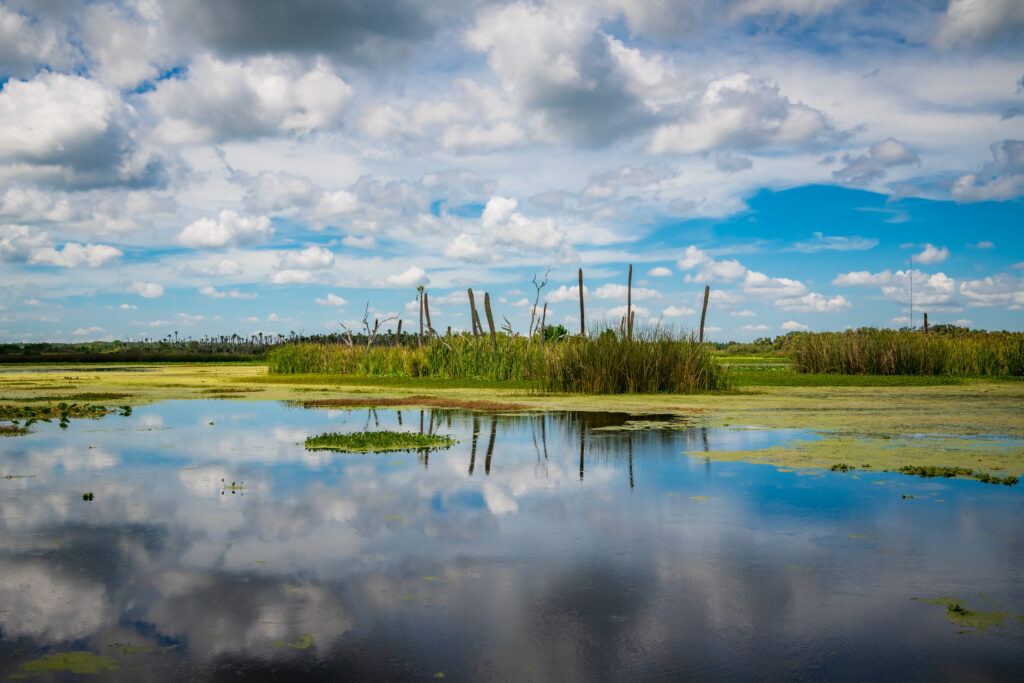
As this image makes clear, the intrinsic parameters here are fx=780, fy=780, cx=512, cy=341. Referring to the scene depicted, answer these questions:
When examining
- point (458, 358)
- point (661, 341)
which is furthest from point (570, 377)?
point (458, 358)

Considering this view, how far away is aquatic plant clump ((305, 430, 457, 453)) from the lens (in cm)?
913

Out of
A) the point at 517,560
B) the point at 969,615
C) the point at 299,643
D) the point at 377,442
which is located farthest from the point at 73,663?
the point at 377,442

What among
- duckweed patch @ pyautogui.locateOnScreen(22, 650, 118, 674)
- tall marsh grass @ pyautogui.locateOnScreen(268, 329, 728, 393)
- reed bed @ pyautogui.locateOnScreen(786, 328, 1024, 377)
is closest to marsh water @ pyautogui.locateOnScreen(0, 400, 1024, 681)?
duckweed patch @ pyautogui.locateOnScreen(22, 650, 118, 674)

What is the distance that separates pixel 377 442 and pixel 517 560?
515cm

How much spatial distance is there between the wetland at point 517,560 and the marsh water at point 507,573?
18mm

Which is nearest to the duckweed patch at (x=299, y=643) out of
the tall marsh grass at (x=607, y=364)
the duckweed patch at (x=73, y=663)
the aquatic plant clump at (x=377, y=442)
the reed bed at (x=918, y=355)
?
the duckweed patch at (x=73, y=663)

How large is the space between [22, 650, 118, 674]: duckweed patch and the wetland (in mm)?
17

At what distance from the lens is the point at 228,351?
6962 cm

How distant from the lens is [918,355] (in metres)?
27.7

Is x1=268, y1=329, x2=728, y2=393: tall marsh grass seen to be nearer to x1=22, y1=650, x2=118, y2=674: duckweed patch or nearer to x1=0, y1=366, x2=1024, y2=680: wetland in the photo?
x1=0, y1=366, x2=1024, y2=680: wetland

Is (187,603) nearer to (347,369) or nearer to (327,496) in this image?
(327,496)

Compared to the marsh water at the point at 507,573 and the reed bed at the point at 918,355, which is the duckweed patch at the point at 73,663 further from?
the reed bed at the point at 918,355

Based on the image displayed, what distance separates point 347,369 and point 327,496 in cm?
2648

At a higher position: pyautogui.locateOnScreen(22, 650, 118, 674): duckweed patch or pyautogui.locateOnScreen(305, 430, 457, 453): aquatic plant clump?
pyautogui.locateOnScreen(305, 430, 457, 453): aquatic plant clump
